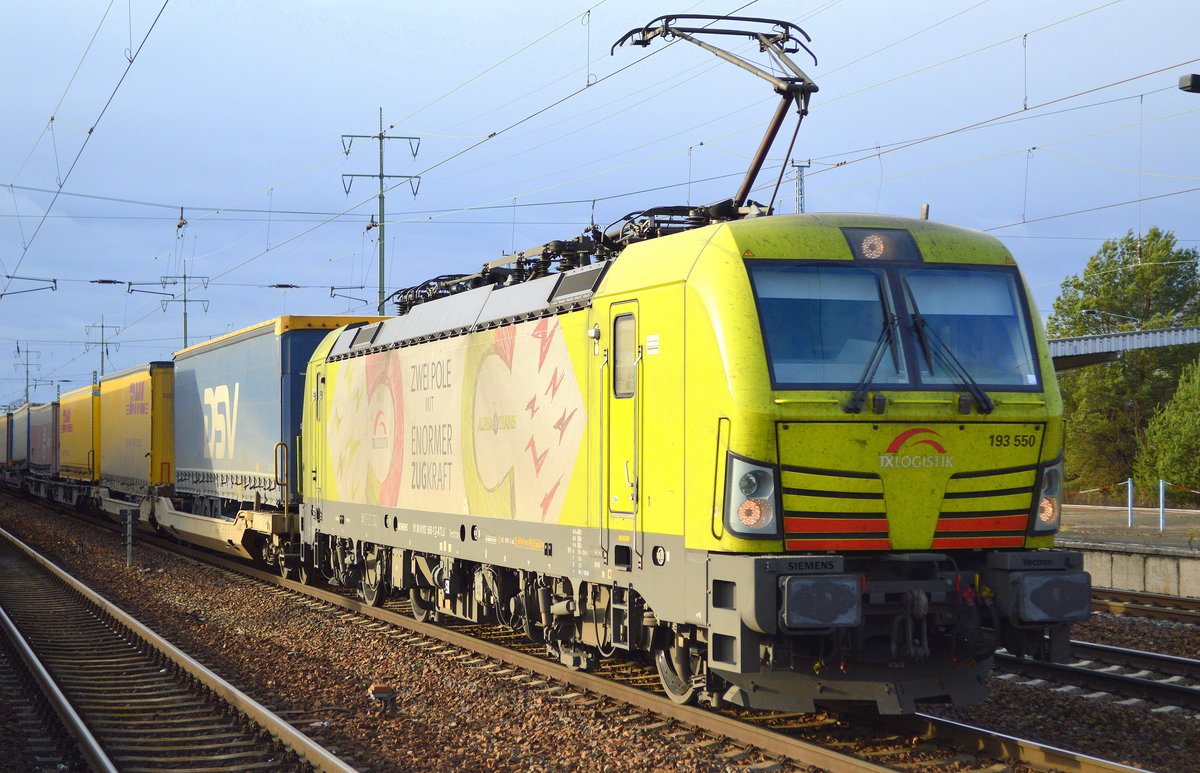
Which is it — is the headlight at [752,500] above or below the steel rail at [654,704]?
above

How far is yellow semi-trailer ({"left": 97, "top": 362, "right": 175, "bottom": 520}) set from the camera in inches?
1030

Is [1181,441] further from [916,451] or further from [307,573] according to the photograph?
[916,451]

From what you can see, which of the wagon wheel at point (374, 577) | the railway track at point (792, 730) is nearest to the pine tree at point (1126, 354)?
the wagon wheel at point (374, 577)

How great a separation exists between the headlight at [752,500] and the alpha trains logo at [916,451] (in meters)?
0.80

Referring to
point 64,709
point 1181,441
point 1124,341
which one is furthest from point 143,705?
point 1181,441

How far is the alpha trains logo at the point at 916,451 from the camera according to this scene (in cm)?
744

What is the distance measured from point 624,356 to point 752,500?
184 cm

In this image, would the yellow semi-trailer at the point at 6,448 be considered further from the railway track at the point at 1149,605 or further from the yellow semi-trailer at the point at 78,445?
the railway track at the point at 1149,605

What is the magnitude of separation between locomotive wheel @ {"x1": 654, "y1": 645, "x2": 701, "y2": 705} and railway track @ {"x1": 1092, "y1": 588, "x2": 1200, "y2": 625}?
785 centimetres

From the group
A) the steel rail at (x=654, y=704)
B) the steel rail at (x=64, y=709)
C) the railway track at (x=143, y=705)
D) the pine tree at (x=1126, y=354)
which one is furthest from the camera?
the pine tree at (x=1126, y=354)

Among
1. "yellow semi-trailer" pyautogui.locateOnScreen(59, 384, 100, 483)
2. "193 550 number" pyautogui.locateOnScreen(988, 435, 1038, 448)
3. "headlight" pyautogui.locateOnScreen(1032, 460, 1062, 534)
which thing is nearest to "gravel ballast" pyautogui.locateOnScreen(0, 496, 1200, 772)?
"headlight" pyautogui.locateOnScreen(1032, 460, 1062, 534)

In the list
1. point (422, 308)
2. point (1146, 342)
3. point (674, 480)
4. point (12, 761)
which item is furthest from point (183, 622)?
point (1146, 342)

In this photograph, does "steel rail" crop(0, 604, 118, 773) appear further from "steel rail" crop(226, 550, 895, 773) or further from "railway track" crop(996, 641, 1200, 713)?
"railway track" crop(996, 641, 1200, 713)

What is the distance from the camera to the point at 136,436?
91.8ft
